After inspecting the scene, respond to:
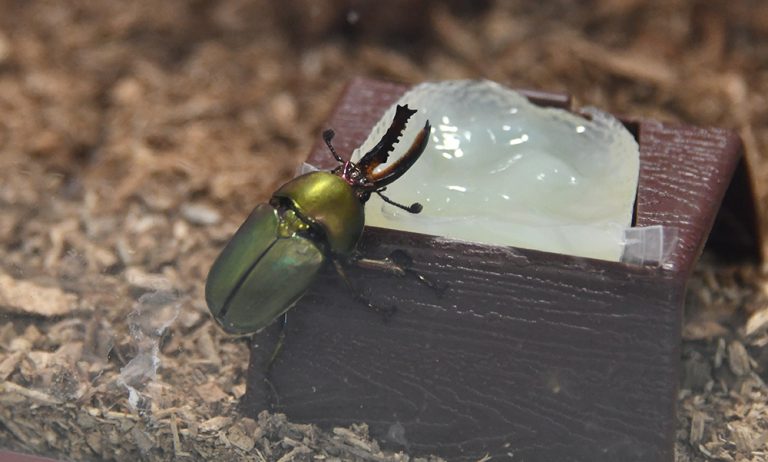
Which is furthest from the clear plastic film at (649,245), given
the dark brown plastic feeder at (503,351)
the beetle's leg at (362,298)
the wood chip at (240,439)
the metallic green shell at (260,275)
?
the wood chip at (240,439)

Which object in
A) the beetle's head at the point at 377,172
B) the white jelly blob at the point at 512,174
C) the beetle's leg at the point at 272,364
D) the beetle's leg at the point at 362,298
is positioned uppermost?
the beetle's head at the point at 377,172

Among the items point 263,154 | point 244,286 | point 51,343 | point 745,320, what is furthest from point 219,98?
point 745,320

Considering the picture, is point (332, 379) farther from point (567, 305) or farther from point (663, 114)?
point (663, 114)

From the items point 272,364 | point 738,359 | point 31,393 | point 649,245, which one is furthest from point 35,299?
point 738,359

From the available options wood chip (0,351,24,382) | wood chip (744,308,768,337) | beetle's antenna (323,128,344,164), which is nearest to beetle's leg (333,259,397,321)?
beetle's antenna (323,128,344,164)

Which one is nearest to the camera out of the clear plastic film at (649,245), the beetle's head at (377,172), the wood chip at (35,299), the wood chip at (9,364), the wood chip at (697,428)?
the clear plastic film at (649,245)

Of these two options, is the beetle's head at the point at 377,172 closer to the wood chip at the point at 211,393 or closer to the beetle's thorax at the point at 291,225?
the beetle's thorax at the point at 291,225
